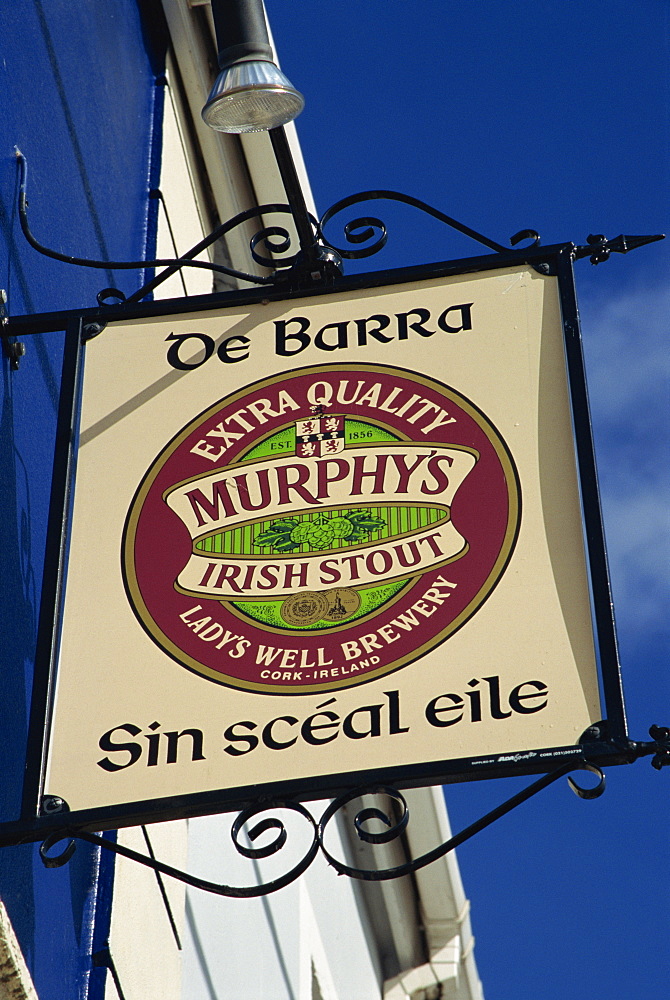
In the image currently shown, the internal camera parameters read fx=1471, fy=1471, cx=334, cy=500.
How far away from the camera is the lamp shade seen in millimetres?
4395

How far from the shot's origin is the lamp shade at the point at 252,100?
14.4 feet

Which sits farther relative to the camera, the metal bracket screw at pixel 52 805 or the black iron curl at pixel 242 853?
the metal bracket screw at pixel 52 805

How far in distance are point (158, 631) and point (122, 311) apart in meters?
1.12

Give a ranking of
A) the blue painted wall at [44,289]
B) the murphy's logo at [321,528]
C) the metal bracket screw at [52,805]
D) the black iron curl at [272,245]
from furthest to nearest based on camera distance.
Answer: the black iron curl at [272,245], the blue painted wall at [44,289], the murphy's logo at [321,528], the metal bracket screw at [52,805]

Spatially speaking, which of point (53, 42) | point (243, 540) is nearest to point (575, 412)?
point (243, 540)

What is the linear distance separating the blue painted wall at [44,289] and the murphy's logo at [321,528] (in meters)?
0.72

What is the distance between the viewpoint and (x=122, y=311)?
4.28m

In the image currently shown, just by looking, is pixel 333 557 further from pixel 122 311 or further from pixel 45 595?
pixel 122 311

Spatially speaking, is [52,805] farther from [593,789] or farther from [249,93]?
[249,93]

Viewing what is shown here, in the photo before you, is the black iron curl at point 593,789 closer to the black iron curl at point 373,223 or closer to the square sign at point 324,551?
the square sign at point 324,551

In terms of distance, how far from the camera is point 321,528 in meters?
3.71

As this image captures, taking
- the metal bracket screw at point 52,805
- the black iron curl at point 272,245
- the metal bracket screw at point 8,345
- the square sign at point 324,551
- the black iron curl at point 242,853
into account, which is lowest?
the black iron curl at point 242,853


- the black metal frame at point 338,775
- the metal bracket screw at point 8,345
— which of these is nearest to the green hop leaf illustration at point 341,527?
the black metal frame at point 338,775

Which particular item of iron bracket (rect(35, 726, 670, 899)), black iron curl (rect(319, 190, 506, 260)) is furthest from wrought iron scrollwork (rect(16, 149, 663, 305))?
iron bracket (rect(35, 726, 670, 899))
